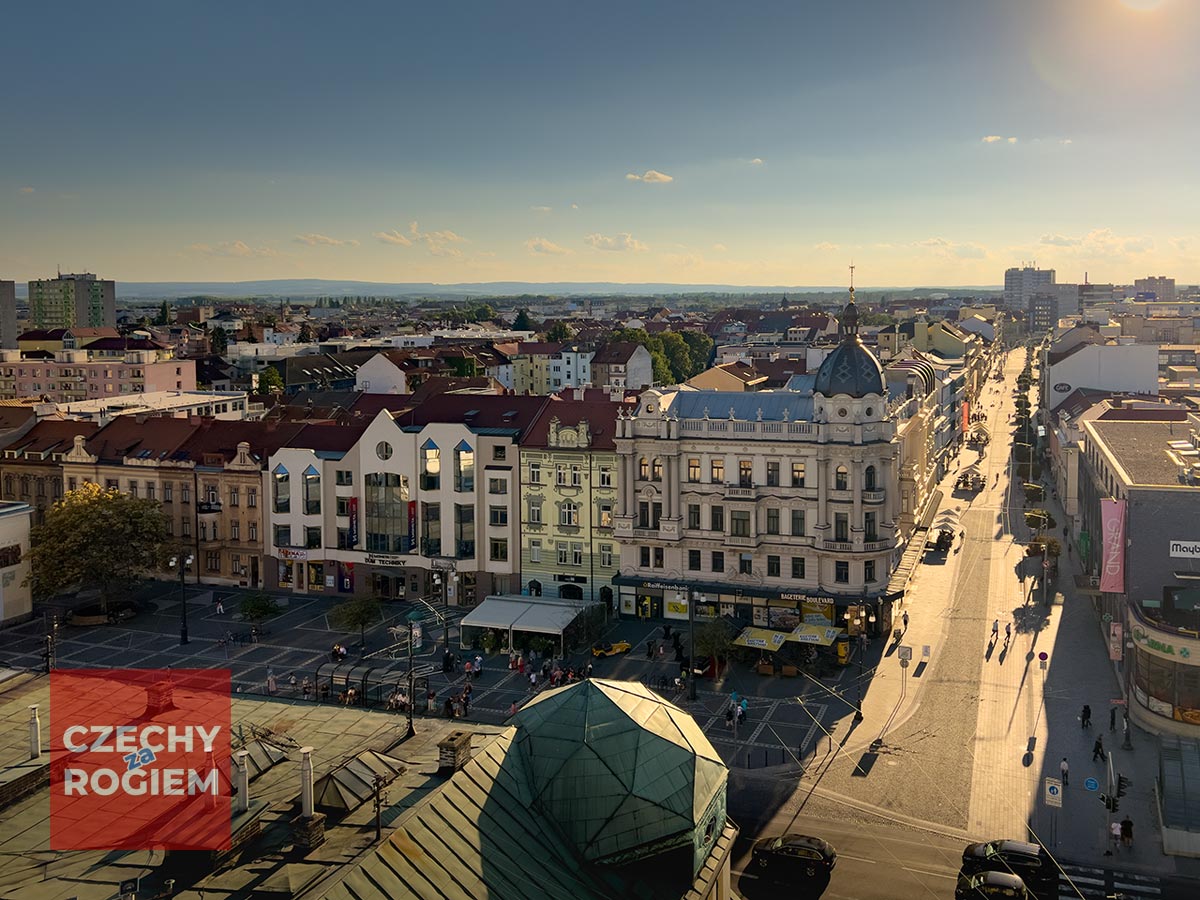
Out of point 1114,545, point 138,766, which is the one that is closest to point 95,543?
point 138,766

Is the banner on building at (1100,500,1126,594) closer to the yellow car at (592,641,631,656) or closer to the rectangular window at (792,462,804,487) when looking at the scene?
the rectangular window at (792,462,804,487)

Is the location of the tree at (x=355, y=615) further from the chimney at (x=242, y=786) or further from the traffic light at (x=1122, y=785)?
the traffic light at (x=1122, y=785)

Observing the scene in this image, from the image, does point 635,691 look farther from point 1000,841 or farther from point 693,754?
point 1000,841

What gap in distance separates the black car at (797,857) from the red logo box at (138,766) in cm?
2056

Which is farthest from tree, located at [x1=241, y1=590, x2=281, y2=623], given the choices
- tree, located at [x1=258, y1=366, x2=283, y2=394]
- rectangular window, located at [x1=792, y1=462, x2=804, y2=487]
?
tree, located at [x1=258, y1=366, x2=283, y2=394]

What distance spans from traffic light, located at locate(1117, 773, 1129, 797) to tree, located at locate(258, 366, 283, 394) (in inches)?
5798

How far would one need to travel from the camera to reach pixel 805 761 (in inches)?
2029

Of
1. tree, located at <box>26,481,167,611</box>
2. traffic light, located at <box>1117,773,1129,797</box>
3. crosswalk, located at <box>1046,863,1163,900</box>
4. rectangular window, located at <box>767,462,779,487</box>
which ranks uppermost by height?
rectangular window, located at <box>767,462,779,487</box>

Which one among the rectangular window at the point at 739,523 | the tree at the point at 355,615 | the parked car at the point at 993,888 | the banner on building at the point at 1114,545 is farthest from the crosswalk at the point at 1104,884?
the tree at the point at 355,615

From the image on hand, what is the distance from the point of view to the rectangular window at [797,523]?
7119cm

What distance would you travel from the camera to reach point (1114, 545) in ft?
196

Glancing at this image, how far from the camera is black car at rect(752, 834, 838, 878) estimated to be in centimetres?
4009

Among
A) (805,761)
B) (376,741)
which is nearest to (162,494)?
(805,761)

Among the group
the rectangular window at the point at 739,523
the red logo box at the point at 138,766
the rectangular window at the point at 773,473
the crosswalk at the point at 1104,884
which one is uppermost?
the rectangular window at the point at 773,473
